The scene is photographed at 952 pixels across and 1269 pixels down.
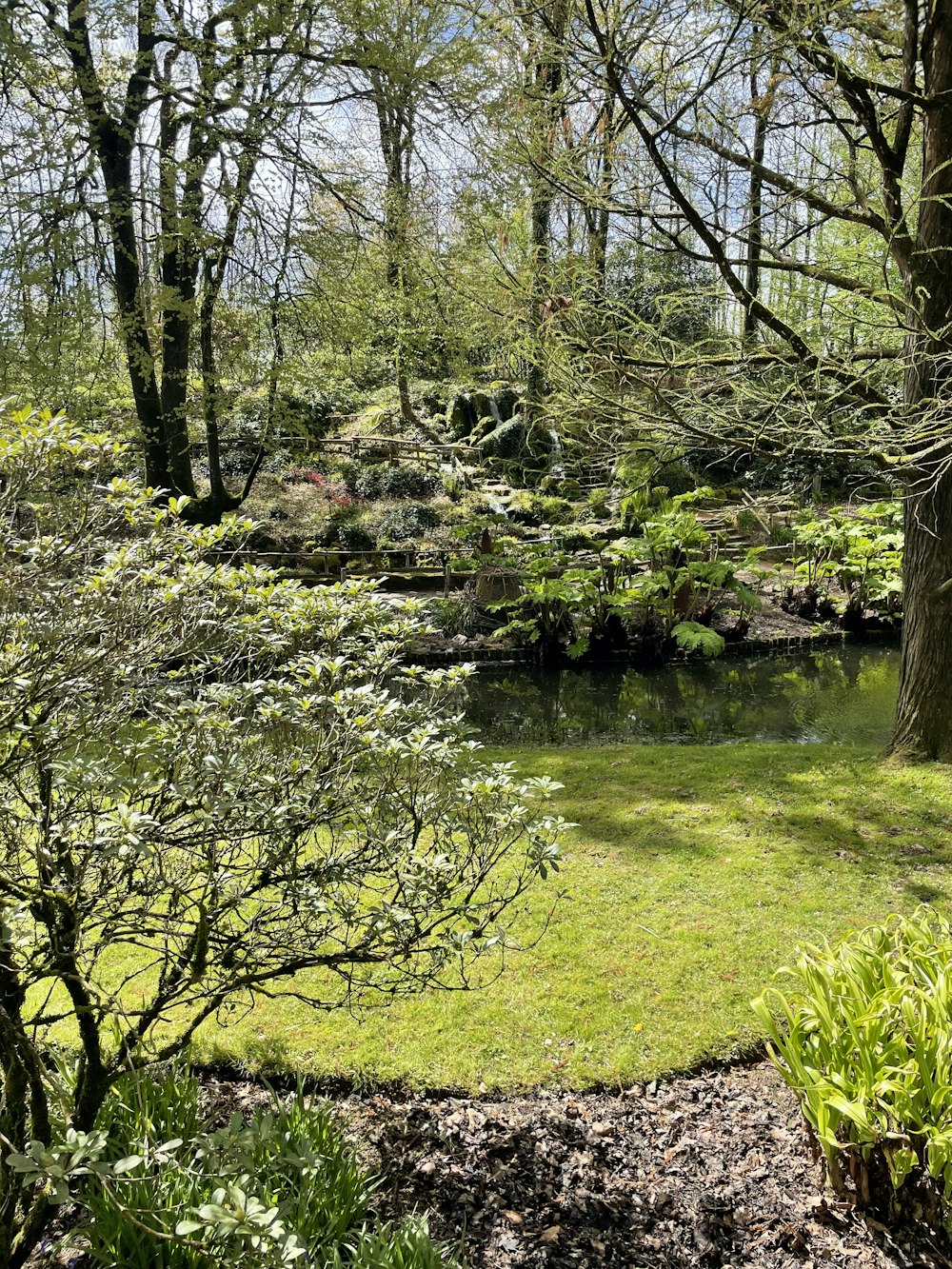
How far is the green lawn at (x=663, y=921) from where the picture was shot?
2922 mm

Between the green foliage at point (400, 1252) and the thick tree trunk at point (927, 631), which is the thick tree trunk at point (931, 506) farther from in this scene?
the green foliage at point (400, 1252)

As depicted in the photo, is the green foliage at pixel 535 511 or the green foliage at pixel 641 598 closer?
the green foliage at pixel 641 598

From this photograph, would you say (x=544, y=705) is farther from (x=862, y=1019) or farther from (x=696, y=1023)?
(x=862, y=1019)

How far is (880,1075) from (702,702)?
713 cm

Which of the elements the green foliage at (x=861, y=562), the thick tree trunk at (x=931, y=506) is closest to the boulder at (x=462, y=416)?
the green foliage at (x=861, y=562)

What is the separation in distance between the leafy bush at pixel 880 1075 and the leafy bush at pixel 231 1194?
3.46ft

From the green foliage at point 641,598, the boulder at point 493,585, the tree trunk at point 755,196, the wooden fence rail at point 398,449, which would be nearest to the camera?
the tree trunk at point 755,196

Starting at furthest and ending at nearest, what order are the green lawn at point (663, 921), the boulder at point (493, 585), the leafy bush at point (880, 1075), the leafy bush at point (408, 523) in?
1. the leafy bush at point (408, 523)
2. the boulder at point (493, 585)
3. the green lawn at point (663, 921)
4. the leafy bush at point (880, 1075)

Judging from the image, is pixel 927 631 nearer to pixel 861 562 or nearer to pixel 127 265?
pixel 127 265

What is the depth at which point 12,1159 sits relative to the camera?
3.89ft

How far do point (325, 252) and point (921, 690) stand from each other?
20.2 ft

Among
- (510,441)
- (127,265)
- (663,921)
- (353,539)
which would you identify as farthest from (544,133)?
(510,441)

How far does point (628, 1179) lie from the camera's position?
2.36m

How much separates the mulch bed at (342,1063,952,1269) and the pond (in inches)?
190
